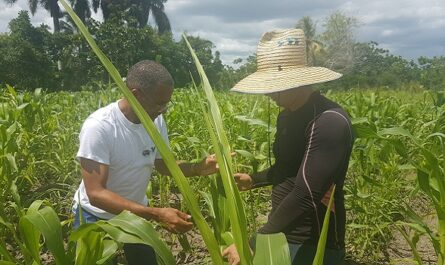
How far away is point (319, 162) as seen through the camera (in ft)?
4.10

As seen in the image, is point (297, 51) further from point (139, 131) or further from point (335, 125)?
point (139, 131)

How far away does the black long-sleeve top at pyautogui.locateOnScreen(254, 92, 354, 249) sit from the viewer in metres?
1.26

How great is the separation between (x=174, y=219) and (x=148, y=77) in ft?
1.70

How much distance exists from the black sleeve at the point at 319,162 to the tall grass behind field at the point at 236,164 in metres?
0.64

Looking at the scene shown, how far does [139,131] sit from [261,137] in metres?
1.81

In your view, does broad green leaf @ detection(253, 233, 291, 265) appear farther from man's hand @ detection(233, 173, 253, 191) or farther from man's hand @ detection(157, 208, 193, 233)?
man's hand @ detection(233, 173, 253, 191)

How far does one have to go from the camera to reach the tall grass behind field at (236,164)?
8.09ft

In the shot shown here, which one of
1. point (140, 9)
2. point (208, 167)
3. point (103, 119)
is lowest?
point (208, 167)

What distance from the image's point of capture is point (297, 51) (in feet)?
4.58

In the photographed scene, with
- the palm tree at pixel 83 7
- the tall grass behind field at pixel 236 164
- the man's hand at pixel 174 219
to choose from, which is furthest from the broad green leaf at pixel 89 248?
the palm tree at pixel 83 7

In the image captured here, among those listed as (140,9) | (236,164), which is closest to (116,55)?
(140,9)

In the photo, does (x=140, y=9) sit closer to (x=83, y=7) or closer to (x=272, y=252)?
(x=83, y=7)

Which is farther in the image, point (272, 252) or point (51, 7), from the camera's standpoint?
point (51, 7)

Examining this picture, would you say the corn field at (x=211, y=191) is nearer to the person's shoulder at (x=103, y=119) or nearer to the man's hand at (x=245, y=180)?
the man's hand at (x=245, y=180)
